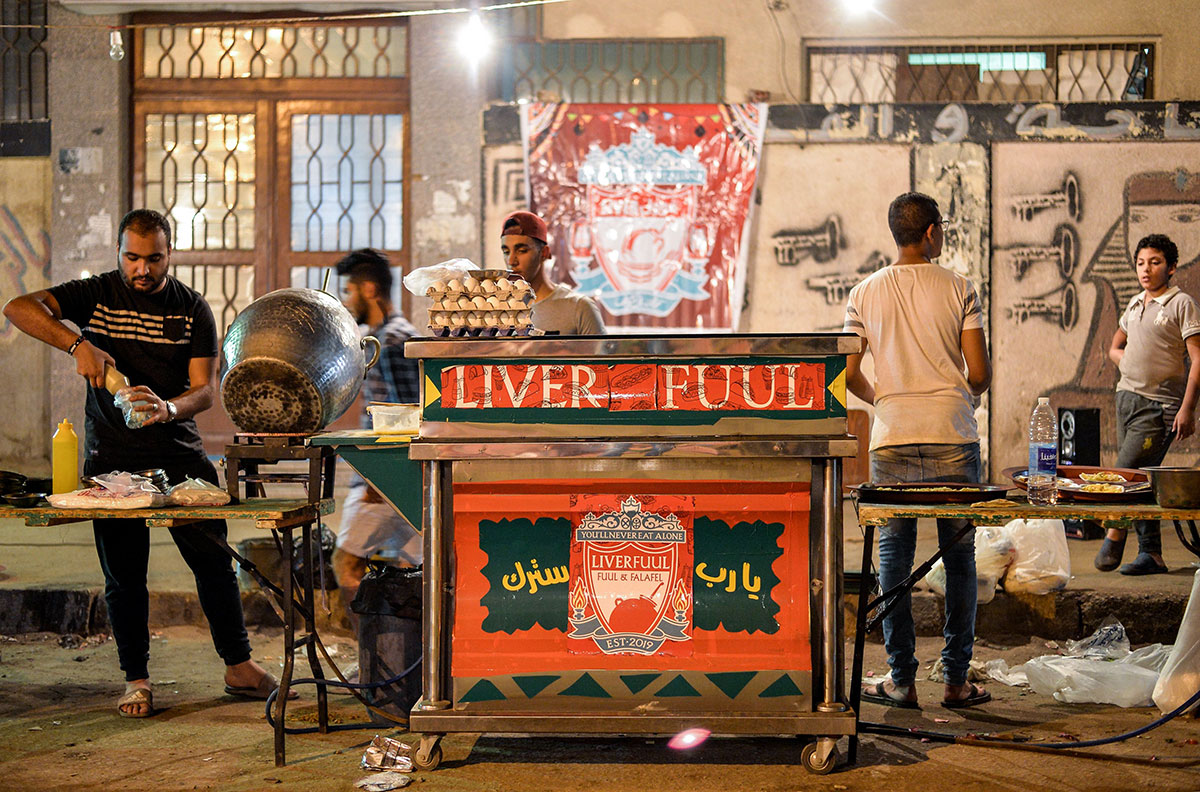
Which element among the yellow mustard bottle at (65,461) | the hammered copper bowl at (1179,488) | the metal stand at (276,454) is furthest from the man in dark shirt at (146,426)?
the hammered copper bowl at (1179,488)

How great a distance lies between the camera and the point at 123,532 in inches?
192

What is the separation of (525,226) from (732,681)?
7.93 feet

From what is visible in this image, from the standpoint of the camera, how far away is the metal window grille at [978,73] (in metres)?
9.08

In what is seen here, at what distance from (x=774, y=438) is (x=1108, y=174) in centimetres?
628

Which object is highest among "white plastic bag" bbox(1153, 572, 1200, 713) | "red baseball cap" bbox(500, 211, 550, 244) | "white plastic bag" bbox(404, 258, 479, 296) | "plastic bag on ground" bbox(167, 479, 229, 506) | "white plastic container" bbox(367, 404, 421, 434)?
"red baseball cap" bbox(500, 211, 550, 244)

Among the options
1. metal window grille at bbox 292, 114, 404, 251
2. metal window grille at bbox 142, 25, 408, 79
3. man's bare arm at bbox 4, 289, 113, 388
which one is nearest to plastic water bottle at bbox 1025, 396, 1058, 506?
man's bare arm at bbox 4, 289, 113, 388

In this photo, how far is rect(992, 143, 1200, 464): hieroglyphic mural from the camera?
881cm

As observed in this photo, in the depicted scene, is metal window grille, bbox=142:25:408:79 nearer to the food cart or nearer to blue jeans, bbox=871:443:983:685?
the food cart

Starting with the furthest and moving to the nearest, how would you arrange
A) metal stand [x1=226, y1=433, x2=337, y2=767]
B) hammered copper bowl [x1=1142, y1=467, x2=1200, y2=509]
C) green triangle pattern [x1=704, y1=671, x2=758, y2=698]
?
metal stand [x1=226, y1=433, x2=337, y2=767]
green triangle pattern [x1=704, y1=671, x2=758, y2=698]
hammered copper bowl [x1=1142, y1=467, x2=1200, y2=509]

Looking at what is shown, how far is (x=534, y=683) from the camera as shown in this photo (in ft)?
13.2

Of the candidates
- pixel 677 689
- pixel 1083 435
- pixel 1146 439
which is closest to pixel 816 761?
pixel 677 689

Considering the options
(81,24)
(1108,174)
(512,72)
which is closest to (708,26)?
(512,72)

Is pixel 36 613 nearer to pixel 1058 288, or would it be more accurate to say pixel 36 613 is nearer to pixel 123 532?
pixel 123 532

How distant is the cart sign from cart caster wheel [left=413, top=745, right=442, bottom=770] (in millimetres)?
628
